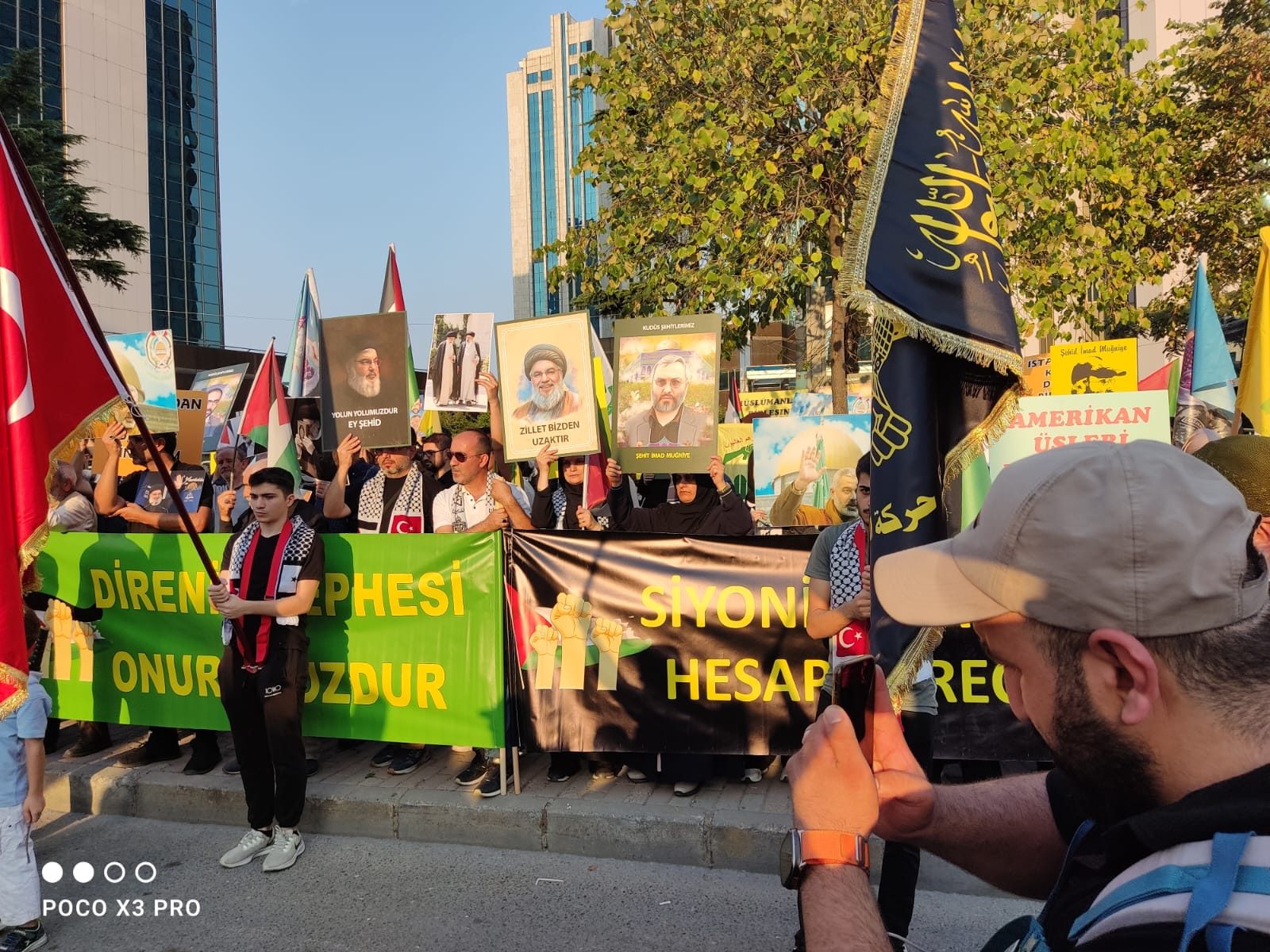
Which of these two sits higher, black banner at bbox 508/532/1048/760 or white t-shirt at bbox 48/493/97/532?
white t-shirt at bbox 48/493/97/532

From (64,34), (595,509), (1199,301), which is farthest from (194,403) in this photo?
(64,34)

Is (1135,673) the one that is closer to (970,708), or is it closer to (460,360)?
(970,708)

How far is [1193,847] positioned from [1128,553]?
318 mm

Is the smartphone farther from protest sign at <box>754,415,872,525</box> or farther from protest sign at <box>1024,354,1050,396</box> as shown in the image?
protest sign at <box>1024,354,1050,396</box>

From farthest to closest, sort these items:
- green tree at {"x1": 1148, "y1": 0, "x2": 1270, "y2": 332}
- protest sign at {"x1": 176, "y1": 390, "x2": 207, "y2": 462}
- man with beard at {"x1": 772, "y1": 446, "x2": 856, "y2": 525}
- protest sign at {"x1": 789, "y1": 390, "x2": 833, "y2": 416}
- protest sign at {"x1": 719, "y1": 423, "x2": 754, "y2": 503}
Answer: green tree at {"x1": 1148, "y1": 0, "x2": 1270, "y2": 332} < protest sign at {"x1": 176, "y1": 390, "x2": 207, "y2": 462} < protest sign at {"x1": 719, "y1": 423, "x2": 754, "y2": 503} < protest sign at {"x1": 789, "y1": 390, "x2": 833, "y2": 416} < man with beard at {"x1": 772, "y1": 446, "x2": 856, "y2": 525}

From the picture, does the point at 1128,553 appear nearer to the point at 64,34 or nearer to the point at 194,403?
the point at 194,403

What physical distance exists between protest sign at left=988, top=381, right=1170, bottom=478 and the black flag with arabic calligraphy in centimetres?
357

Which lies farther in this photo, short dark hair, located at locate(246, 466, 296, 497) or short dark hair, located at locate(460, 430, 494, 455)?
short dark hair, located at locate(460, 430, 494, 455)

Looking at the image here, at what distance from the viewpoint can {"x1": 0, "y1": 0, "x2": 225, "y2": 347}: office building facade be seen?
53344 millimetres

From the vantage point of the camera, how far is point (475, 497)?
5984mm

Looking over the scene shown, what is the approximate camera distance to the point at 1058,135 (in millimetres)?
9188

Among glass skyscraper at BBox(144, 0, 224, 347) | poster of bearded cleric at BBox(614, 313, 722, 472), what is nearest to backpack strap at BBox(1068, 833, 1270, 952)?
poster of bearded cleric at BBox(614, 313, 722, 472)

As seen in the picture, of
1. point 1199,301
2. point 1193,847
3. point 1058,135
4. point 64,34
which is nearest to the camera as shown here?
point 1193,847

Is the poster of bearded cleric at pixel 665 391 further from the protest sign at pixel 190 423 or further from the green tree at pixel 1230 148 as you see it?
the green tree at pixel 1230 148
